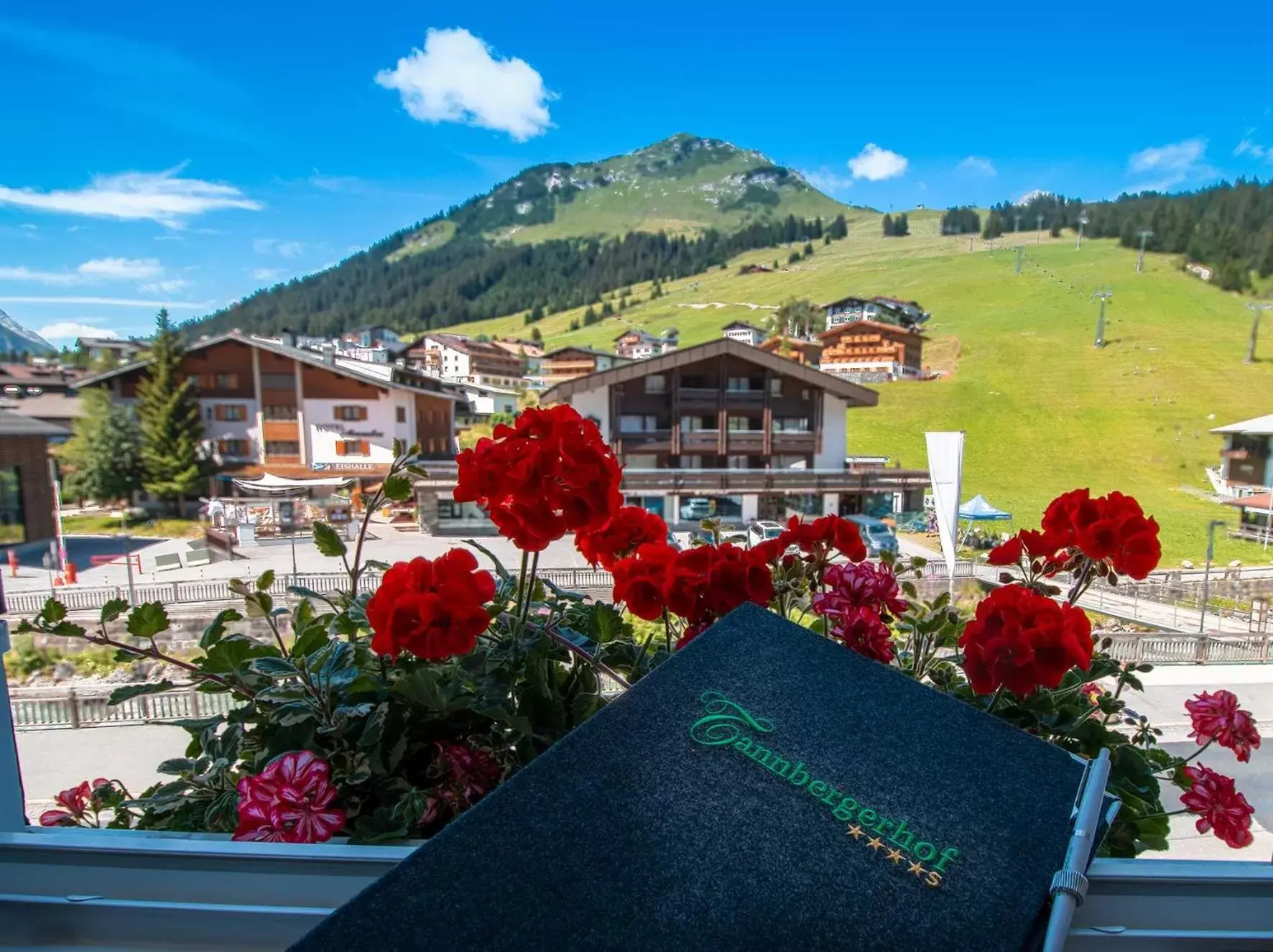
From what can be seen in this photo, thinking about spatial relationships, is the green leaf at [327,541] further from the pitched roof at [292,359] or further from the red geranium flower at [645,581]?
the pitched roof at [292,359]

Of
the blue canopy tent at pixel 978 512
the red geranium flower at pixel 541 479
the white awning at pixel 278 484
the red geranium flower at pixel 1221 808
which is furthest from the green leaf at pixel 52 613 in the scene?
the white awning at pixel 278 484

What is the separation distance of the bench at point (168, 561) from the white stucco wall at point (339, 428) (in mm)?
4787

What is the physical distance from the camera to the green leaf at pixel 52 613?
63cm

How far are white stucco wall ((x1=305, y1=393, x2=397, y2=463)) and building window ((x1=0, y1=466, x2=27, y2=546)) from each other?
7.29m

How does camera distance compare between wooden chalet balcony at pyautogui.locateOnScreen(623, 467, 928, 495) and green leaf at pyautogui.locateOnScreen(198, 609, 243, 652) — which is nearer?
green leaf at pyautogui.locateOnScreen(198, 609, 243, 652)

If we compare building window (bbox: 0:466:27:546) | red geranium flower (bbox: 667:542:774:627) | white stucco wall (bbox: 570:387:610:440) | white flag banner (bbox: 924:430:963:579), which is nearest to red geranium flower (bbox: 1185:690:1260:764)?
red geranium flower (bbox: 667:542:774:627)

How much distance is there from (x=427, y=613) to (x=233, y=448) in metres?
14.7

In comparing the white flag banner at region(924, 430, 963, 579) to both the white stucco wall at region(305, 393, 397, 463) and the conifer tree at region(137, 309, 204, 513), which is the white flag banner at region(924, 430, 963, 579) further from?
the conifer tree at region(137, 309, 204, 513)

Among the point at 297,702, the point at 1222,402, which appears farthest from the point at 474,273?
the point at 297,702

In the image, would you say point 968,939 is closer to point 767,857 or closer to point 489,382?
point 767,857

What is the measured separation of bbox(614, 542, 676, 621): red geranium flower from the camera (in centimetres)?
69

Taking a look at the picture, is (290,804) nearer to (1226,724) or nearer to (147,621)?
(147,621)

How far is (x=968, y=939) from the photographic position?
296 millimetres

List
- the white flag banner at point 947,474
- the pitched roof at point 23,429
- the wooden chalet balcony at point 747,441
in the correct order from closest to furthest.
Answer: the white flag banner at point 947,474
the pitched roof at point 23,429
the wooden chalet balcony at point 747,441
